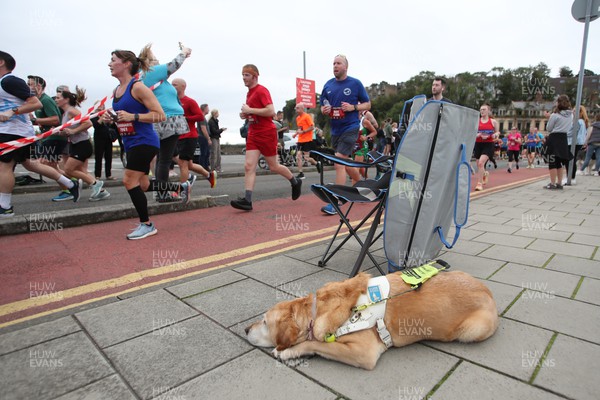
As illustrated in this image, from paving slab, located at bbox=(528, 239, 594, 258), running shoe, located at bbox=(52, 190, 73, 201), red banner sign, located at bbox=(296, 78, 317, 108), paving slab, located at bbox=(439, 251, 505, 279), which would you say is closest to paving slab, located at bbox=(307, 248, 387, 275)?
paving slab, located at bbox=(439, 251, 505, 279)

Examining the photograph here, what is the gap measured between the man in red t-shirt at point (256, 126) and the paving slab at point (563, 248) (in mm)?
3742

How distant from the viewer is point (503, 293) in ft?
8.78

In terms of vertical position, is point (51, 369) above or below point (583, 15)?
below

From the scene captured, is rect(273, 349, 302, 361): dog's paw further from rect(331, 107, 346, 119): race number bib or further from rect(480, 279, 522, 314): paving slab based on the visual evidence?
rect(331, 107, 346, 119): race number bib

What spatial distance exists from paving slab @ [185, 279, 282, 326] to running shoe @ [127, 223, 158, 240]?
1.96 m

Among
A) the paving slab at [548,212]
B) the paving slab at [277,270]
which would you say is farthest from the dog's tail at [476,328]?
the paving slab at [548,212]

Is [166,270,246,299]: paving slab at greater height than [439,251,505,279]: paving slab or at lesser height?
greater

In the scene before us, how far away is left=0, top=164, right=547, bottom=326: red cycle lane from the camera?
2789mm

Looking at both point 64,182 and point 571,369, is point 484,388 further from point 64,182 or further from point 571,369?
point 64,182

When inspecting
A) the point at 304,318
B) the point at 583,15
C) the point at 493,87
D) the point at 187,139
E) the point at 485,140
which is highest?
the point at 493,87

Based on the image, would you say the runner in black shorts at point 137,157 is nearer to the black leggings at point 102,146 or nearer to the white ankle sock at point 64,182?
the white ankle sock at point 64,182

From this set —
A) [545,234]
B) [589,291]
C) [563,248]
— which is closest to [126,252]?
[589,291]

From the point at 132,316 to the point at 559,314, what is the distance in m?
2.89

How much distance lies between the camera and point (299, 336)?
1910mm
